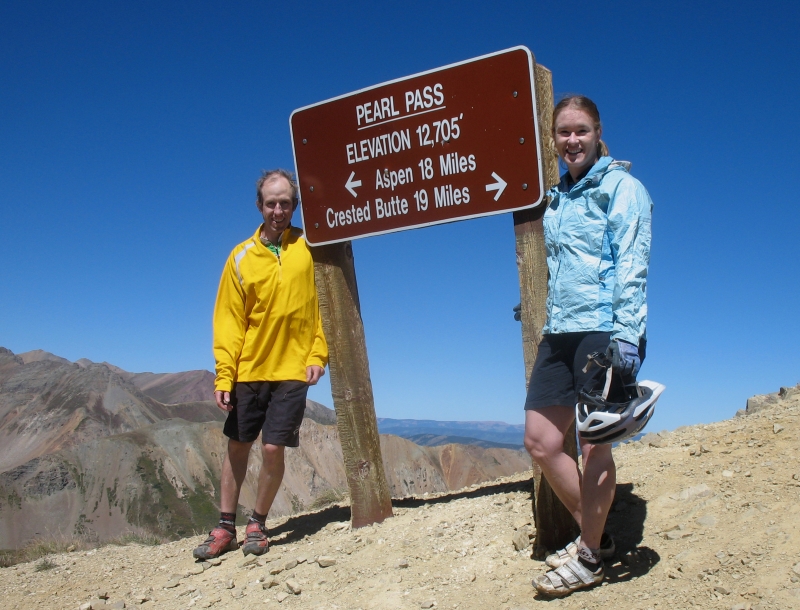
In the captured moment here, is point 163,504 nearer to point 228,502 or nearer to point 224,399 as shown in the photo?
point 228,502

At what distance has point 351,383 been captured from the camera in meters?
4.29

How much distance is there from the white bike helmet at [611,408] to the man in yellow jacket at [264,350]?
2016mm

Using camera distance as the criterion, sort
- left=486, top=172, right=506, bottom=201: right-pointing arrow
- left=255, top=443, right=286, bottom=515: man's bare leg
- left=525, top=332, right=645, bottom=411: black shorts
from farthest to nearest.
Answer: left=255, top=443, right=286, bottom=515: man's bare leg < left=486, top=172, right=506, bottom=201: right-pointing arrow < left=525, top=332, right=645, bottom=411: black shorts

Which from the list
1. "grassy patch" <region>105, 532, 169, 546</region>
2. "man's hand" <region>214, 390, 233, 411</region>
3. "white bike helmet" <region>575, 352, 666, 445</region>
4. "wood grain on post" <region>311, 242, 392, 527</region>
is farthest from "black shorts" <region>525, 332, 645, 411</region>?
"grassy patch" <region>105, 532, 169, 546</region>

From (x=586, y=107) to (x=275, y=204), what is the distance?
2.10 meters

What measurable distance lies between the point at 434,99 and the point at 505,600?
2559 mm

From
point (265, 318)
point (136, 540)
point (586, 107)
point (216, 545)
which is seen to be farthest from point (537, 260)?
point (136, 540)

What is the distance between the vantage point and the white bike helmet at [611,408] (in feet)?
8.13

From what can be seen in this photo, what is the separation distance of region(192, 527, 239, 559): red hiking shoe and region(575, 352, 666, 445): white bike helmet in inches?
103

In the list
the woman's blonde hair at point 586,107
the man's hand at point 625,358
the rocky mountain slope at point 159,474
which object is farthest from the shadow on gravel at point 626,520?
the rocky mountain slope at point 159,474

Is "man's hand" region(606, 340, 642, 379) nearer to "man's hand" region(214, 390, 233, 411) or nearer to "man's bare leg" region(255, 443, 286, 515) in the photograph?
"man's bare leg" region(255, 443, 286, 515)

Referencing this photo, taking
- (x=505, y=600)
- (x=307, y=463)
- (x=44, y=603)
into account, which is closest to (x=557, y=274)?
(x=505, y=600)

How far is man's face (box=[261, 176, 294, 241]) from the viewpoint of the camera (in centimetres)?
426

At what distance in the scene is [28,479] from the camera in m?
47.6
